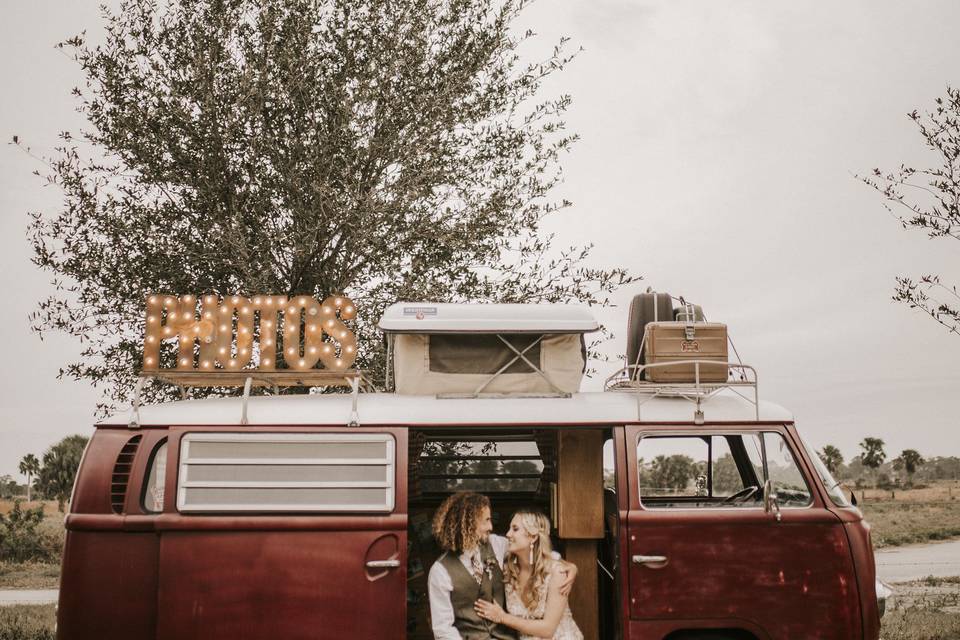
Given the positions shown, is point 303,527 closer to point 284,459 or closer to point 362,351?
point 284,459

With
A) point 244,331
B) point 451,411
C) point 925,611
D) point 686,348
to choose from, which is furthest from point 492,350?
point 925,611

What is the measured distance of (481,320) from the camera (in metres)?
5.67

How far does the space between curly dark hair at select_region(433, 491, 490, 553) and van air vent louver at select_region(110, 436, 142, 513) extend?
6.87 feet

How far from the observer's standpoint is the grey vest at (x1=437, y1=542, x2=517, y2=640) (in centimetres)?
500

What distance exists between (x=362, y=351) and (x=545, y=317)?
4.50 metres

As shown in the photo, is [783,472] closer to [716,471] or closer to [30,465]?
[716,471]

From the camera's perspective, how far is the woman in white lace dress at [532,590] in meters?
5.01

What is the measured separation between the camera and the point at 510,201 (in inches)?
421

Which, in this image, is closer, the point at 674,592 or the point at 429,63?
the point at 674,592

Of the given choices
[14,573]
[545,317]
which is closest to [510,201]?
[545,317]

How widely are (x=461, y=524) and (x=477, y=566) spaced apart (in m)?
0.30

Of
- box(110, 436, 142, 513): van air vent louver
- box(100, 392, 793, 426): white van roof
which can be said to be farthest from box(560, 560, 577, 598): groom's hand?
box(110, 436, 142, 513): van air vent louver

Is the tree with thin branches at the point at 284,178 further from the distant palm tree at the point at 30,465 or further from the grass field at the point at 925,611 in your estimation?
the distant palm tree at the point at 30,465

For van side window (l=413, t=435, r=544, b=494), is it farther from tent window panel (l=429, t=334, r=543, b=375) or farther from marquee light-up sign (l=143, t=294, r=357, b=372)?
tent window panel (l=429, t=334, r=543, b=375)
